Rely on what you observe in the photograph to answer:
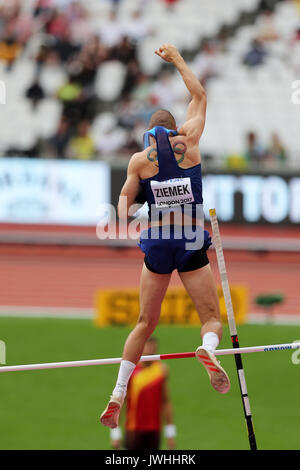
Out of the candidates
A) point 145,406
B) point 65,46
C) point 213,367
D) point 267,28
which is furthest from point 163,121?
point 267,28

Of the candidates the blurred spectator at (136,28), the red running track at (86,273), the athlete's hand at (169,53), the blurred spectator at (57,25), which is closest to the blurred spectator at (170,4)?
the blurred spectator at (136,28)

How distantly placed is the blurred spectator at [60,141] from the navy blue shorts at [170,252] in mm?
16387

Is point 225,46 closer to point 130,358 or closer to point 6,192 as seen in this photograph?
point 6,192

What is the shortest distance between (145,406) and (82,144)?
1159cm

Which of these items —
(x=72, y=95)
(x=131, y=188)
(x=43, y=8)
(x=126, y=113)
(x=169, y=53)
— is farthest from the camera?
(x=43, y=8)

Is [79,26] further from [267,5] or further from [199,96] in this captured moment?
[199,96]

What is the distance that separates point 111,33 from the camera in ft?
90.6

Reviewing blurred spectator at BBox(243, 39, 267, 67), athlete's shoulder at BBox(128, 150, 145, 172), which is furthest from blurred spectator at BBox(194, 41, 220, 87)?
athlete's shoulder at BBox(128, 150, 145, 172)

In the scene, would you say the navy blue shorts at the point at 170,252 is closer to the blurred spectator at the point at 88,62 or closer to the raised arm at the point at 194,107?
the raised arm at the point at 194,107

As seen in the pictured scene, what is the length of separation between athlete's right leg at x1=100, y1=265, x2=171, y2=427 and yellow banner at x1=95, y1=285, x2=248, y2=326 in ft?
44.3

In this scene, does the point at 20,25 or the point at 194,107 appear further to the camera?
the point at 20,25

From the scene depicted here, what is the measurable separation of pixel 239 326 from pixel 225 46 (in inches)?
339

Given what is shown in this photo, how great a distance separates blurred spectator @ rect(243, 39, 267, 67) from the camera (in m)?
28.0

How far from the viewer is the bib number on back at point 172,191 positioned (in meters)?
8.62
